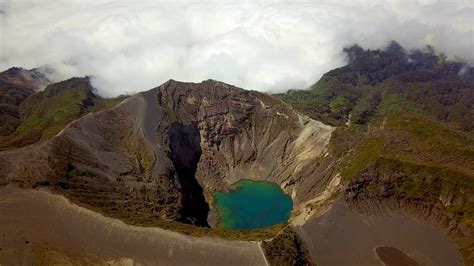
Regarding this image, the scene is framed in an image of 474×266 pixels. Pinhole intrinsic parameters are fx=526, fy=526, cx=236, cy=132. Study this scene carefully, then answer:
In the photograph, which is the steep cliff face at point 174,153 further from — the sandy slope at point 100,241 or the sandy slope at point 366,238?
the sandy slope at point 366,238

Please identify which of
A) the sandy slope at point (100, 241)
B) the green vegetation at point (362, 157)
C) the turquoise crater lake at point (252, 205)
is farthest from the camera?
the turquoise crater lake at point (252, 205)

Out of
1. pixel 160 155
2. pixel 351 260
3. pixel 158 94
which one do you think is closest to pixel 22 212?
pixel 160 155

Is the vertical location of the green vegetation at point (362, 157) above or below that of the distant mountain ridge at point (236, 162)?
above

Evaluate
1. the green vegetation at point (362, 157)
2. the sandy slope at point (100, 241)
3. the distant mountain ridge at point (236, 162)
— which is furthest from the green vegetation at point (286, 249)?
the green vegetation at point (362, 157)

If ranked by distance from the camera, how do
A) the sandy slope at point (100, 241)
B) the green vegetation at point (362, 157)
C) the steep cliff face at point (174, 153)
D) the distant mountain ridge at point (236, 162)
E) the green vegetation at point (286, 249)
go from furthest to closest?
the green vegetation at point (362, 157) < the steep cliff face at point (174, 153) < the distant mountain ridge at point (236, 162) < the green vegetation at point (286, 249) < the sandy slope at point (100, 241)

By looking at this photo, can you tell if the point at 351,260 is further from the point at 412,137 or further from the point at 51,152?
the point at 51,152

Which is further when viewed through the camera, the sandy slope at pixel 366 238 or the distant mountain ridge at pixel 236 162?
the distant mountain ridge at pixel 236 162
